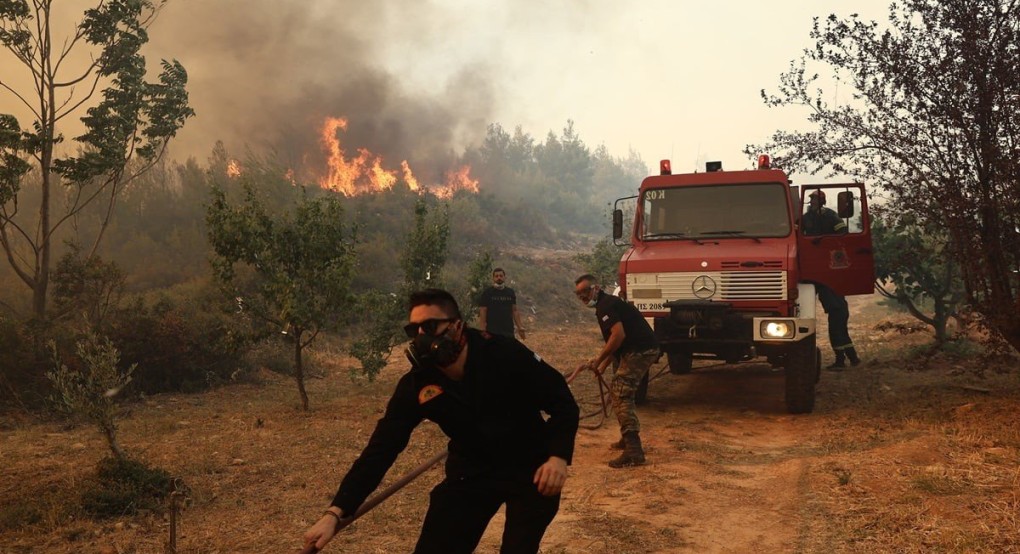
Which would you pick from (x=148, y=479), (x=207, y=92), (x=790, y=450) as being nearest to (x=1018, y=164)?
(x=790, y=450)

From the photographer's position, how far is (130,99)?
16109mm

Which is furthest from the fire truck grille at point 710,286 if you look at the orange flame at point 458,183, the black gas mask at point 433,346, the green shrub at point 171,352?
the orange flame at point 458,183

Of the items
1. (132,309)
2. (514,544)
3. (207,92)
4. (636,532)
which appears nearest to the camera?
(514,544)

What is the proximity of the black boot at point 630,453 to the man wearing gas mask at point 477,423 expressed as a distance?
4.50 meters

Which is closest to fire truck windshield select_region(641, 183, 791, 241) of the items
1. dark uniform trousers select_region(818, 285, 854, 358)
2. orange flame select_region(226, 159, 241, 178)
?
dark uniform trousers select_region(818, 285, 854, 358)

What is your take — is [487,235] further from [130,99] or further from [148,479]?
[148,479]

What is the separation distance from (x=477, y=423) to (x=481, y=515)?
1.29 feet

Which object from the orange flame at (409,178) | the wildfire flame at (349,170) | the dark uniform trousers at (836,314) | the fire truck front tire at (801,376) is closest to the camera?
the fire truck front tire at (801,376)

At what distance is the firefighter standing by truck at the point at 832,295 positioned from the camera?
10320 mm

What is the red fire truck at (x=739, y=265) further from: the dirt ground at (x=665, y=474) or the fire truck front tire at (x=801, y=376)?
the dirt ground at (x=665, y=474)

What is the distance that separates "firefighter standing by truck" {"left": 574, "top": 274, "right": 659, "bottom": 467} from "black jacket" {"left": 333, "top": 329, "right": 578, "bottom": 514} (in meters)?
4.35

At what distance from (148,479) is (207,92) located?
33495mm

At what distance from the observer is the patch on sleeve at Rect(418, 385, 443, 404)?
303 cm

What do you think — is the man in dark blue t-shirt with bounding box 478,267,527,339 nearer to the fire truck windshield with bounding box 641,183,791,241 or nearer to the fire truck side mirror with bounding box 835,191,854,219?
the fire truck windshield with bounding box 641,183,791,241
